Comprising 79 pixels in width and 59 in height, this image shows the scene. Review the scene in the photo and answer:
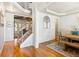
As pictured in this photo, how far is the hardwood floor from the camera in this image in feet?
5.91

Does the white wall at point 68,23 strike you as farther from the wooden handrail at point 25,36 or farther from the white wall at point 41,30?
the wooden handrail at point 25,36

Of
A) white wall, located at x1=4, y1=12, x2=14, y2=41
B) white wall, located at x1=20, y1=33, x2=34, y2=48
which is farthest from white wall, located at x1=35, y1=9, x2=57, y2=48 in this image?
white wall, located at x1=4, y1=12, x2=14, y2=41

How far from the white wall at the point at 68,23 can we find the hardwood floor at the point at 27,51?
1.10ft

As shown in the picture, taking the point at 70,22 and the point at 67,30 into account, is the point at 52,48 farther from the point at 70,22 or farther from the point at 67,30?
the point at 70,22

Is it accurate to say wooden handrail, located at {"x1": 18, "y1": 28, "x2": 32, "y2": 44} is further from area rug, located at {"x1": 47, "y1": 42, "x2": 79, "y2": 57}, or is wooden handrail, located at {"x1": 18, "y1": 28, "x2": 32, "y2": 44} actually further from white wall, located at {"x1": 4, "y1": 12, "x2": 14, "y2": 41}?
area rug, located at {"x1": 47, "y1": 42, "x2": 79, "y2": 57}

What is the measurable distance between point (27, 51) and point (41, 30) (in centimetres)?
41

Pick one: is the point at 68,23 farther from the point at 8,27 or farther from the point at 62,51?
the point at 8,27

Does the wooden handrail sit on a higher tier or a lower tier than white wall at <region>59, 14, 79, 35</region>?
lower

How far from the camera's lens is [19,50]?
181cm

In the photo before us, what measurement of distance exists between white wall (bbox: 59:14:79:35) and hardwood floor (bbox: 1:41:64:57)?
1.10 ft

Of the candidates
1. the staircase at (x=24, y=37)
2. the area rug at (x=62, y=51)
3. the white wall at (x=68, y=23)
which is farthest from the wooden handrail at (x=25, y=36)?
the white wall at (x=68, y=23)

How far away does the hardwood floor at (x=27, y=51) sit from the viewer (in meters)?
1.80

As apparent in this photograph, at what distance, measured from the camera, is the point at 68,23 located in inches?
70.6

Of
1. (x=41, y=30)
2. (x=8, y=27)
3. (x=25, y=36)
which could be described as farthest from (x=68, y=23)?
(x=8, y=27)
